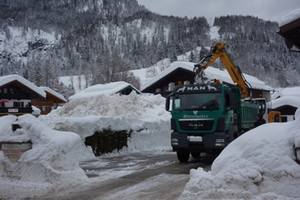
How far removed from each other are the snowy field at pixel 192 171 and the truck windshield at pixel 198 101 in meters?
3.52

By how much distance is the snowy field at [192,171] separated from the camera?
4875 mm

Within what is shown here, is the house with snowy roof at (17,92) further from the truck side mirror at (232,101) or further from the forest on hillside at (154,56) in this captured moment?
the forest on hillside at (154,56)

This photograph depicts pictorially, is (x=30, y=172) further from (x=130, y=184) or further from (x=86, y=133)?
(x=86, y=133)

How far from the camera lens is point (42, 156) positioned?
24.9 ft

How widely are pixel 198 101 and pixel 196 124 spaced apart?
874mm

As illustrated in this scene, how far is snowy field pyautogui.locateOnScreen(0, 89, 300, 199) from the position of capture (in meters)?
4.88

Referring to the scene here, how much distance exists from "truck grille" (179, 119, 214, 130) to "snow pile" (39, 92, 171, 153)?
455 cm

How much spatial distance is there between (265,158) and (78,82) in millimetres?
122892

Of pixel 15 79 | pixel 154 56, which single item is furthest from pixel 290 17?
pixel 154 56

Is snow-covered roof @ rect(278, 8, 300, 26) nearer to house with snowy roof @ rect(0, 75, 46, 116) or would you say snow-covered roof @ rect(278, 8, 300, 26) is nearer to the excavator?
the excavator

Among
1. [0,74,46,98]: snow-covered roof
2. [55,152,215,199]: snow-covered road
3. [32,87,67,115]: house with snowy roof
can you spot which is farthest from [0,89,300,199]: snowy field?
[32,87,67,115]: house with snowy roof

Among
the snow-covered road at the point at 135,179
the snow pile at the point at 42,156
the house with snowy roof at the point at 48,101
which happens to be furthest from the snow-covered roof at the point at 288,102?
the house with snowy roof at the point at 48,101

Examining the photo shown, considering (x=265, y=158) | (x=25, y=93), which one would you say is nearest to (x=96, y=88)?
(x=25, y=93)

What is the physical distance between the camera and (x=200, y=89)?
10430 millimetres
